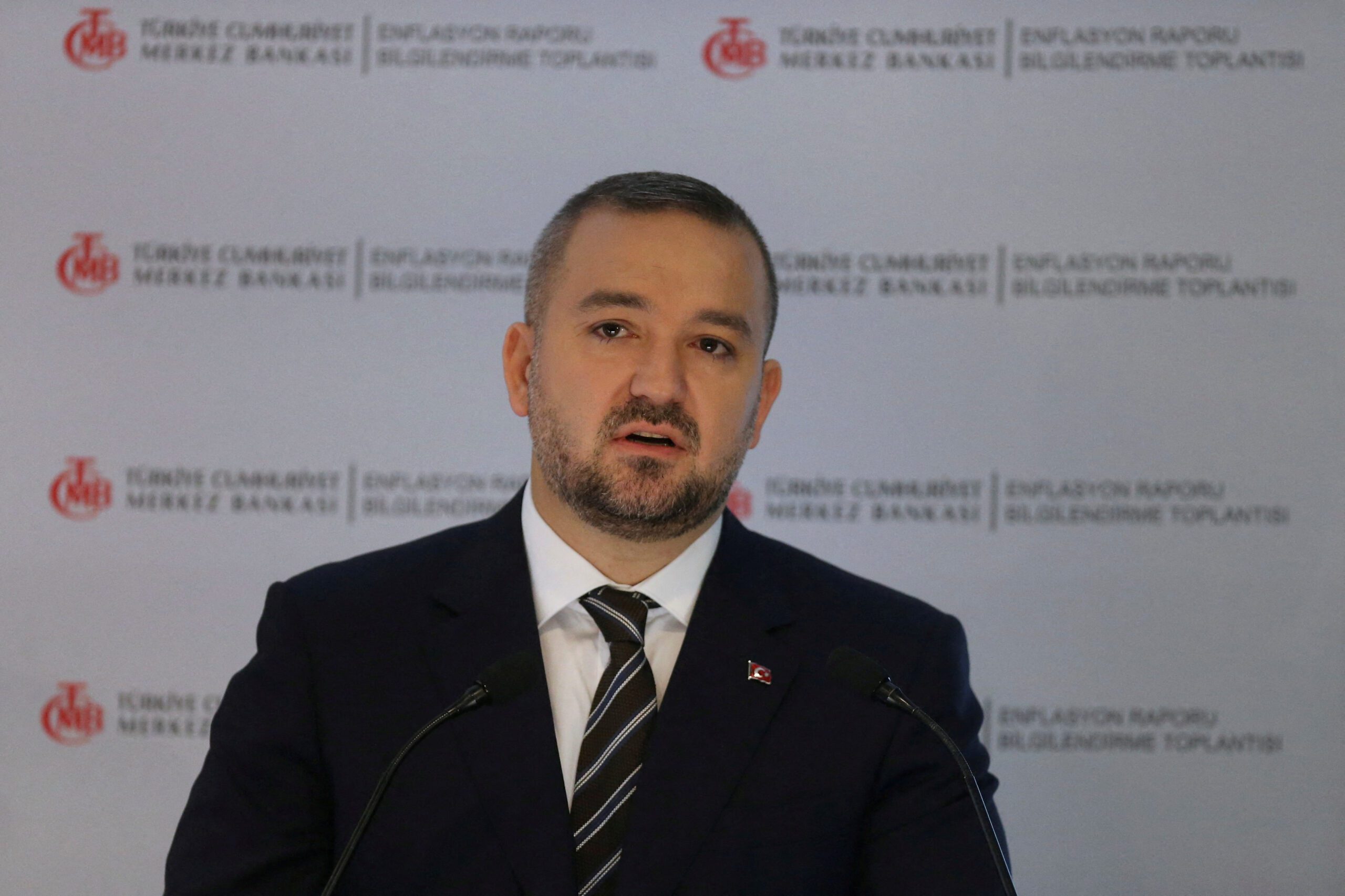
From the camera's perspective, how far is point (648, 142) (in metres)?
3.46

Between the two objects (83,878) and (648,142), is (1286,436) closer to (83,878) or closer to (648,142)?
(648,142)

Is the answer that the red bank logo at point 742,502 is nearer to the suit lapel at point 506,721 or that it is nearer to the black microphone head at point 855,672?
the suit lapel at point 506,721

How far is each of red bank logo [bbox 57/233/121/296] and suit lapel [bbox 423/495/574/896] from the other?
1.95 metres

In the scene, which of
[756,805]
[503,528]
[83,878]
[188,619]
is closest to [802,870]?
[756,805]

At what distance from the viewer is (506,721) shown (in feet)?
6.07

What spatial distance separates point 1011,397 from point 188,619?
7.79 ft

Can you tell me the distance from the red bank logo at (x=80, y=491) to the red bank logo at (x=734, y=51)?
207 centimetres

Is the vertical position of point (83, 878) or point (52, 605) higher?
point (52, 605)

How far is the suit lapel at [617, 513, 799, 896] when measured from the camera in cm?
177

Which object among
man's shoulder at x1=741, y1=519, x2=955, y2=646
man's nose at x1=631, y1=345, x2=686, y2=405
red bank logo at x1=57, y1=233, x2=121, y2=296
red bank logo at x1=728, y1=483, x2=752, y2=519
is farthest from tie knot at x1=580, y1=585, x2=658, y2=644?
red bank logo at x1=57, y1=233, x2=121, y2=296

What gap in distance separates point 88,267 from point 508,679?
97.3 inches

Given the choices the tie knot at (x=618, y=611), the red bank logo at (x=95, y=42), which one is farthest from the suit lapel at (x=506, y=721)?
the red bank logo at (x=95, y=42)

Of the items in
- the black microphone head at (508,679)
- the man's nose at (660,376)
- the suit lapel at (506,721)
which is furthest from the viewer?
the man's nose at (660,376)

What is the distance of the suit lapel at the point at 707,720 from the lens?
5.80ft
